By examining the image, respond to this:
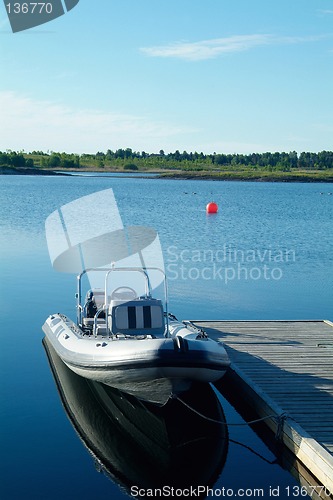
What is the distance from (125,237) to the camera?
24203mm

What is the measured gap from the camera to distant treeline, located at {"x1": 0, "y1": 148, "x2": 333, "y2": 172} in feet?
391

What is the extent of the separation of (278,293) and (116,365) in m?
9.31

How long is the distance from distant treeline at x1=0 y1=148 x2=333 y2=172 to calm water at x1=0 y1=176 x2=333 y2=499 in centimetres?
8276

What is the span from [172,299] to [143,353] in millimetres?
7466

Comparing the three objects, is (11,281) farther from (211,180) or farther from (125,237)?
(211,180)

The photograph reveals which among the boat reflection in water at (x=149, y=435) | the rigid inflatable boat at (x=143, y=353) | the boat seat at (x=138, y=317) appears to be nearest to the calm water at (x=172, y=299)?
the boat reflection in water at (x=149, y=435)

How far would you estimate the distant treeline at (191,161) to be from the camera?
119 metres

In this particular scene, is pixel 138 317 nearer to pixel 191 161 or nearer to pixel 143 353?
pixel 143 353

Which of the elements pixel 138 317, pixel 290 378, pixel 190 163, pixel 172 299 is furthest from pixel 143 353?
pixel 190 163

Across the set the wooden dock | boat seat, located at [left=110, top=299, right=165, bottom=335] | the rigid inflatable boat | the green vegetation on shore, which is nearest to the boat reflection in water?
the rigid inflatable boat

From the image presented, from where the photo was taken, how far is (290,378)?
8328 mm

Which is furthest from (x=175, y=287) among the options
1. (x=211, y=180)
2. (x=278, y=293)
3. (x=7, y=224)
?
(x=211, y=180)

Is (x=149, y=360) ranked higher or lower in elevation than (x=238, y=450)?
higher

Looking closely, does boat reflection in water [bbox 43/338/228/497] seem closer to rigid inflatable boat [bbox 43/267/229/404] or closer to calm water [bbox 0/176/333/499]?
calm water [bbox 0/176/333/499]
